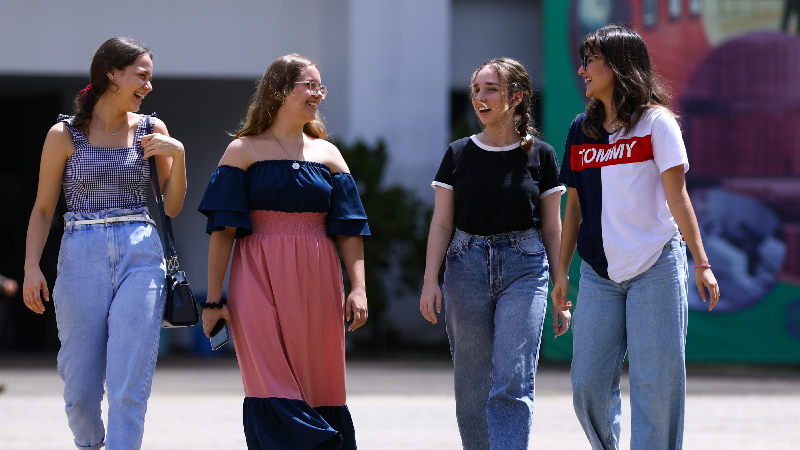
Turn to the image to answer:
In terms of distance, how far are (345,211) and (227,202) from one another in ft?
Result: 1.65

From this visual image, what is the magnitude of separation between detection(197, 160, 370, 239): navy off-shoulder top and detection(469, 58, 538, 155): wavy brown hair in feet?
2.83

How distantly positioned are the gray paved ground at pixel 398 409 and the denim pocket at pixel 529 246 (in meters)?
2.14

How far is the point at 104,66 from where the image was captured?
4.38m

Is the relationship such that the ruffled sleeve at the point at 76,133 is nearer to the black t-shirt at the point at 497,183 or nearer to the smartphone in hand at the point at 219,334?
the smartphone in hand at the point at 219,334

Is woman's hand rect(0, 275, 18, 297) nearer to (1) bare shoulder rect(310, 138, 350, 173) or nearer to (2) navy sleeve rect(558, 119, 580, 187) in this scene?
(1) bare shoulder rect(310, 138, 350, 173)

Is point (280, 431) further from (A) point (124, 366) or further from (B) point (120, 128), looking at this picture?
(B) point (120, 128)

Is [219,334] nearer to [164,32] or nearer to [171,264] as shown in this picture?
[171,264]

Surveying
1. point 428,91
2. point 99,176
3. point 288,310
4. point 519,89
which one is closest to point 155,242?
point 99,176

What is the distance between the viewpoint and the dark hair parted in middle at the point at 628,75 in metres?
4.11

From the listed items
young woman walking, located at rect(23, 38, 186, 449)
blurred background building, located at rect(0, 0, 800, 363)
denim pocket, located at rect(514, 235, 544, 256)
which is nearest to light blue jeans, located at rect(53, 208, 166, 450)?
young woman walking, located at rect(23, 38, 186, 449)

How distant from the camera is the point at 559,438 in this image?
672cm

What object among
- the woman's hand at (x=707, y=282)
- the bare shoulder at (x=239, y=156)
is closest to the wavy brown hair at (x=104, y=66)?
the bare shoulder at (x=239, y=156)

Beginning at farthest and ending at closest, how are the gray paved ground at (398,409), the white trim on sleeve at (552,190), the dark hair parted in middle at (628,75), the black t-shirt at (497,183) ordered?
the gray paved ground at (398,409)
the white trim on sleeve at (552,190)
the black t-shirt at (497,183)
the dark hair parted in middle at (628,75)

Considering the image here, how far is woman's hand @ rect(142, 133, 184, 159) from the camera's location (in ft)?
14.3
